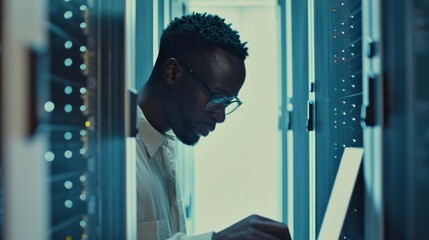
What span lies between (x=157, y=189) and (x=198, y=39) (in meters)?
0.52

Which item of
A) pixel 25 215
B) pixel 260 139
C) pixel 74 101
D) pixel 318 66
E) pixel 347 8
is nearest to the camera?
pixel 25 215

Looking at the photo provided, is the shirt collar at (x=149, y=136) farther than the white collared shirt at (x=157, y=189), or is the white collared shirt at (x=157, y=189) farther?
the shirt collar at (x=149, y=136)

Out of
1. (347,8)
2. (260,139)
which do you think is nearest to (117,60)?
(347,8)

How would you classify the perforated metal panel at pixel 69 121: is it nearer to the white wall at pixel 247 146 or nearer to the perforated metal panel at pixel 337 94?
the perforated metal panel at pixel 337 94

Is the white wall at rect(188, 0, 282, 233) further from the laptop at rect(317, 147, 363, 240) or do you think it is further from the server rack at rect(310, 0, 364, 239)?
the laptop at rect(317, 147, 363, 240)

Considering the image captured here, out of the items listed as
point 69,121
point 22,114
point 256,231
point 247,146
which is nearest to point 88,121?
point 69,121

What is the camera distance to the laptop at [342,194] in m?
0.91

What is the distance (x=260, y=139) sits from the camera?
2920mm

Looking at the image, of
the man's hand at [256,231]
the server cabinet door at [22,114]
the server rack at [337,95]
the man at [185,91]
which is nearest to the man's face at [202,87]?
the man at [185,91]

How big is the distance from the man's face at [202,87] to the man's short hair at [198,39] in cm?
3

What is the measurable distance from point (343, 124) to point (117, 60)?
64 cm

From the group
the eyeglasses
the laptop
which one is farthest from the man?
the laptop

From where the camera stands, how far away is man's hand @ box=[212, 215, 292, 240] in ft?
4.06

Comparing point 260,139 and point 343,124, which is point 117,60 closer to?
point 343,124
